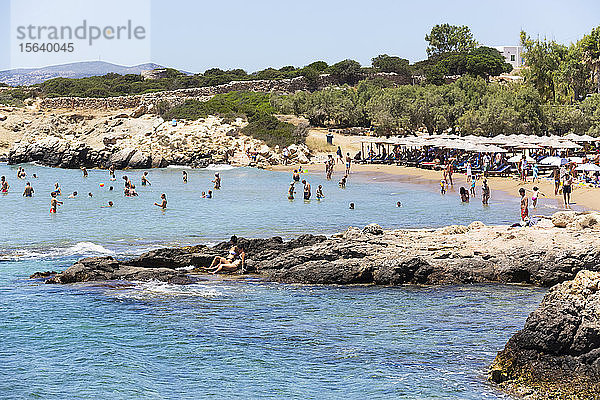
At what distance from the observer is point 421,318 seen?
13.9m

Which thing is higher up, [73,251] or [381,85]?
[381,85]

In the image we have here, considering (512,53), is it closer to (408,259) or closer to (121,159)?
(121,159)

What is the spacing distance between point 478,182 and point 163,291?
26.8 metres

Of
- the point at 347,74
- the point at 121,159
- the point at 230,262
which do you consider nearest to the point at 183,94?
the point at 347,74

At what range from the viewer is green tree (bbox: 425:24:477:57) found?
334 ft

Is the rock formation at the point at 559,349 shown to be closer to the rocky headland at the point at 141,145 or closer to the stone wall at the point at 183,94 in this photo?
the rocky headland at the point at 141,145

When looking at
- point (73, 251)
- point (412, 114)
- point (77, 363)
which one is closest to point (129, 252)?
point (73, 251)

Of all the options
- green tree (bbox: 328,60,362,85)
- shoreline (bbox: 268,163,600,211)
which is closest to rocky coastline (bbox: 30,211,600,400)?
shoreline (bbox: 268,163,600,211)

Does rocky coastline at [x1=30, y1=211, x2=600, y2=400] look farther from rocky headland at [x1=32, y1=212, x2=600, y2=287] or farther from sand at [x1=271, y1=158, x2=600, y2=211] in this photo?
sand at [x1=271, y1=158, x2=600, y2=211]

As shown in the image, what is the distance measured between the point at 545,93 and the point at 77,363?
2181 inches

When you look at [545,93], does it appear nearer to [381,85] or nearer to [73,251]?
[381,85]

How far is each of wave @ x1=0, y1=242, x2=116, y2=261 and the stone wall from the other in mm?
54040

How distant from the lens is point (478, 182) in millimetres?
39594

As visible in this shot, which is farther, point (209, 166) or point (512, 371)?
point (209, 166)
